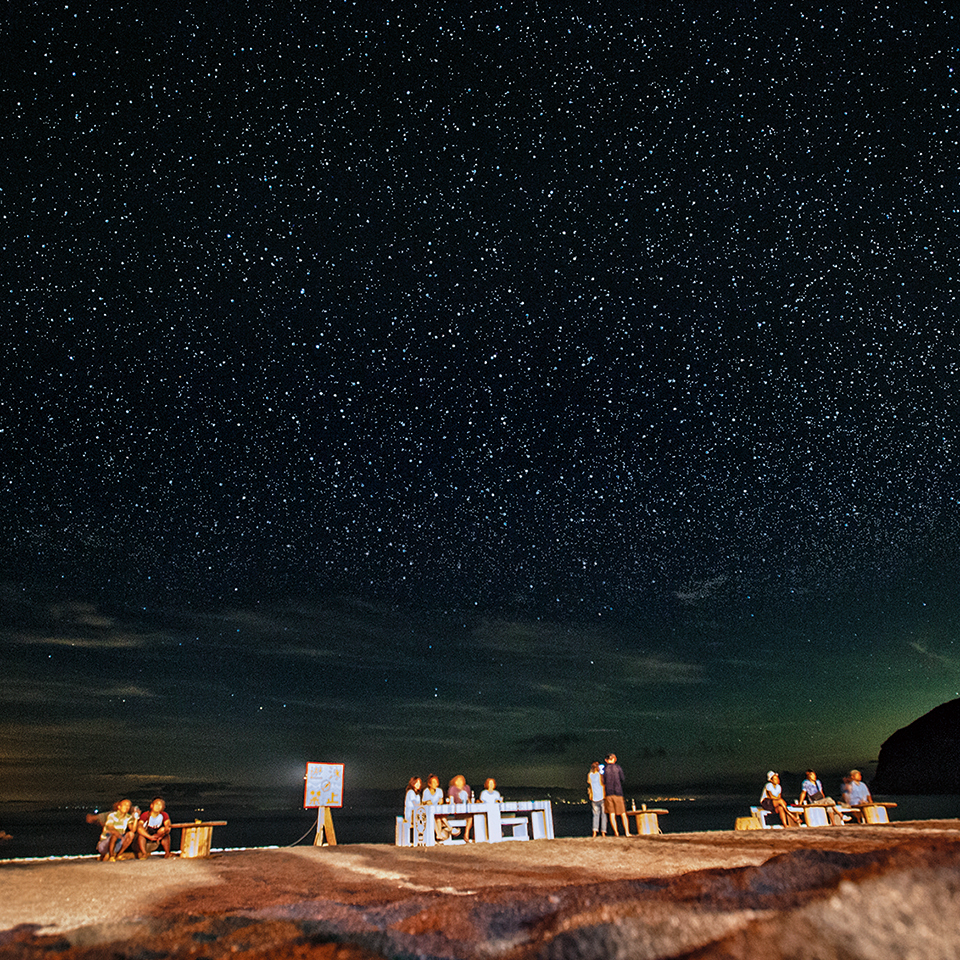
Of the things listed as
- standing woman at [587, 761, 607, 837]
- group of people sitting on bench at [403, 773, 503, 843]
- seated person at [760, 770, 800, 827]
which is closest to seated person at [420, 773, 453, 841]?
group of people sitting on bench at [403, 773, 503, 843]

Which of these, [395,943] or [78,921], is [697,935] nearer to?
[395,943]

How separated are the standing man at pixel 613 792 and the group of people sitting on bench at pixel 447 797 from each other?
2.51 metres

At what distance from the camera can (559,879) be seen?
591 centimetres

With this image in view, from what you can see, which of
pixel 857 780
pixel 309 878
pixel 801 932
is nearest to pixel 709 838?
pixel 309 878

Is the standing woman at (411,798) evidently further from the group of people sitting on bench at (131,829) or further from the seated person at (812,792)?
the seated person at (812,792)

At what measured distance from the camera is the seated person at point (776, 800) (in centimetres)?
1540

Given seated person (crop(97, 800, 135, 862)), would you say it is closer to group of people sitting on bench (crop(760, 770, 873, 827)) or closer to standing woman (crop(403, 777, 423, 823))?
standing woman (crop(403, 777, 423, 823))

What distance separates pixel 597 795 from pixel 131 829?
31.4 ft

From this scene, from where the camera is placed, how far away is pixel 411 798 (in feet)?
45.3

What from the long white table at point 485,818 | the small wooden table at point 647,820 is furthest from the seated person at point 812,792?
the long white table at point 485,818

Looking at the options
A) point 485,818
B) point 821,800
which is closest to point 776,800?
point 821,800

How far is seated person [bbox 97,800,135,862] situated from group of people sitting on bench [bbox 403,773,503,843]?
5.37 m

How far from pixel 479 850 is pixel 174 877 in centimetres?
439

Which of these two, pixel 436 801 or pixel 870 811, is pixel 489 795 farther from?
pixel 870 811
